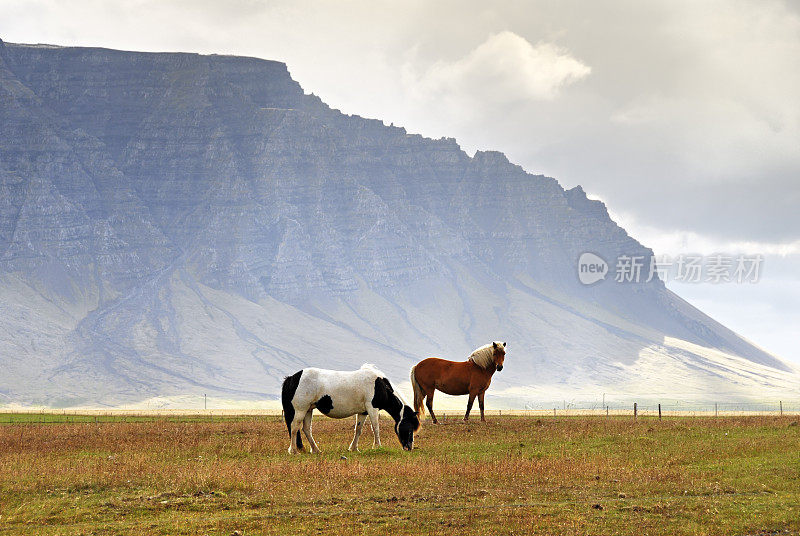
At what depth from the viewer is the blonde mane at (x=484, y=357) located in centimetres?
4403

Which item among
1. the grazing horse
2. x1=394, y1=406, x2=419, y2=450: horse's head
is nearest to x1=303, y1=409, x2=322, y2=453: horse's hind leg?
the grazing horse

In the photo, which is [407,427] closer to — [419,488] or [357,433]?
[357,433]

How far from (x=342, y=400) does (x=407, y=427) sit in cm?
254

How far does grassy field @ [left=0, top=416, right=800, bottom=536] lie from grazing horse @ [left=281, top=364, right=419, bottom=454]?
3.27ft

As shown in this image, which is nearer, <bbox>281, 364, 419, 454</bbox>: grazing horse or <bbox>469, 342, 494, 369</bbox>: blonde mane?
<bbox>281, 364, 419, 454</bbox>: grazing horse

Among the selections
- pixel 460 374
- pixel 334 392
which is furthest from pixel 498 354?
pixel 334 392

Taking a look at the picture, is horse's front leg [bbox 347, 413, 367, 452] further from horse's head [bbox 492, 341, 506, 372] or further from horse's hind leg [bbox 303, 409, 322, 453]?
horse's head [bbox 492, 341, 506, 372]

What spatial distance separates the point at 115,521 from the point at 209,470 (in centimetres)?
548

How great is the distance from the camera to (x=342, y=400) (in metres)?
31.2

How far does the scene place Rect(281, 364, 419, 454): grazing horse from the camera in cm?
3125

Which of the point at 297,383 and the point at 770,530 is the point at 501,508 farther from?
the point at 297,383

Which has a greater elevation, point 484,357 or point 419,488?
point 484,357

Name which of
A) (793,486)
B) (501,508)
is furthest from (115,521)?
(793,486)

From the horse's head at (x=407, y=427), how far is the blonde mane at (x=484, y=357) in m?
12.7
